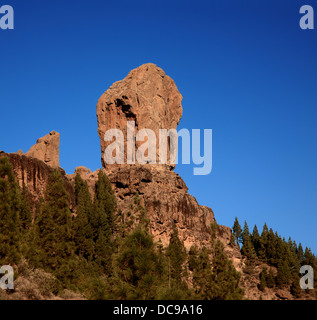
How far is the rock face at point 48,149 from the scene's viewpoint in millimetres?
107406

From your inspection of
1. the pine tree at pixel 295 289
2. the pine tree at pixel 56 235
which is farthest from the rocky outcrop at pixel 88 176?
the pine tree at pixel 295 289

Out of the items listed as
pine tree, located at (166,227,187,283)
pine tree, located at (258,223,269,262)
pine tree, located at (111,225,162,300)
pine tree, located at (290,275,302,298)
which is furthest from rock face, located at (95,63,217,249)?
pine tree, located at (111,225,162,300)

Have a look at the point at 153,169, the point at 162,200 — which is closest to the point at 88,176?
the point at 153,169

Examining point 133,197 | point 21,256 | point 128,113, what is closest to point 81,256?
point 21,256

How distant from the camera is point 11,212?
3353cm

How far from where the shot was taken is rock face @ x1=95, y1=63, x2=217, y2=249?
103625mm

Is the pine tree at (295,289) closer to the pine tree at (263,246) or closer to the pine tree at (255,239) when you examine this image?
the pine tree at (263,246)

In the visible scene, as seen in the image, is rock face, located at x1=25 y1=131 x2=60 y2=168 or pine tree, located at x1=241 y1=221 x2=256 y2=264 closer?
rock face, located at x1=25 y1=131 x2=60 y2=168

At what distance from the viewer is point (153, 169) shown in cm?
10988

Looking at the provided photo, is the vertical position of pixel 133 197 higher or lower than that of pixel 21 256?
higher

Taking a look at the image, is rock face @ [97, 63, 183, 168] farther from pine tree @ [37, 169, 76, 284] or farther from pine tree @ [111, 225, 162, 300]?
pine tree @ [111, 225, 162, 300]
